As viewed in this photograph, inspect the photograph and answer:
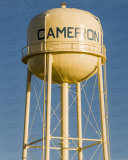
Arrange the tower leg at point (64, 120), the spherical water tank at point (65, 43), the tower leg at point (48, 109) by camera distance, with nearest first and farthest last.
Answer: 1. the tower leg at point (48, 109)
2. the spherical water tank at point (65, 43)
3. the tower leg at point (64, 120)

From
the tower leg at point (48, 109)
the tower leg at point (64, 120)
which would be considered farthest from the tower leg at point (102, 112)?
the tower leg at point (48, 109)

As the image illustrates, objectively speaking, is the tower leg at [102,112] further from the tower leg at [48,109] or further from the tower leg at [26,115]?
the tower leg at [26,115]

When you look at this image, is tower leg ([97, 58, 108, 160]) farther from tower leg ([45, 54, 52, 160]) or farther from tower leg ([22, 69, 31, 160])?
tower leg ([22, 69, 31, 160])

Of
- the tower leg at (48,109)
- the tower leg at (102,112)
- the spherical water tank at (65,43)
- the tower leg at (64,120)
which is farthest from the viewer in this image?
the tower leg at (64,120)

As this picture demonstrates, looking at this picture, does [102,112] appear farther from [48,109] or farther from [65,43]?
[65,43]

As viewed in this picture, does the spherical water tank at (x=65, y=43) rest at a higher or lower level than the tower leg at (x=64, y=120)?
higher

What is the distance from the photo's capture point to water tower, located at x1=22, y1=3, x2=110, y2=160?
68.2ft

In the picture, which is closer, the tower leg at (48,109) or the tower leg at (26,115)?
the tower leg at (48,109)

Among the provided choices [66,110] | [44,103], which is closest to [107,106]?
[66,110]

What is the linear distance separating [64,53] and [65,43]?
521 mm

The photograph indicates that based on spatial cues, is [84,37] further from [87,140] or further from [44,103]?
[87,140]

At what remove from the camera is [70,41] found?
20906 mm

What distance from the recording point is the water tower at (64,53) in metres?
20.8

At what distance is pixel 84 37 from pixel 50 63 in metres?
2.28
